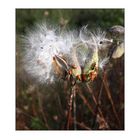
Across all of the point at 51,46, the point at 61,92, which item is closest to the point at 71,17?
the point at 51,46

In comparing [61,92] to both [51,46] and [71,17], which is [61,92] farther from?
[71,17]

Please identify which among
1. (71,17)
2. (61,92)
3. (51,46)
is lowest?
(61,92)

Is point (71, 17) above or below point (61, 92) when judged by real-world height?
above

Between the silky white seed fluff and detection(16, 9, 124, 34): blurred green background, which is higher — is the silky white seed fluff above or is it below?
below

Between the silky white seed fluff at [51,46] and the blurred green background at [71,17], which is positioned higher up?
the blurred green background at [71,17]
